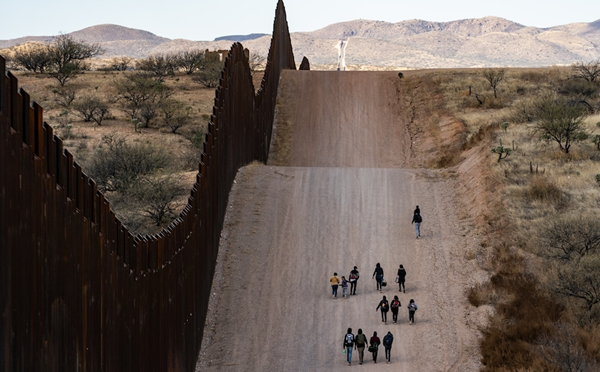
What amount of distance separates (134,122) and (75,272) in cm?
4414

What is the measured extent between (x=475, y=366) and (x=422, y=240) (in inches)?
346

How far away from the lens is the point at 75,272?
A: 1306cm

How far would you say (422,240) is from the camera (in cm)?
3138

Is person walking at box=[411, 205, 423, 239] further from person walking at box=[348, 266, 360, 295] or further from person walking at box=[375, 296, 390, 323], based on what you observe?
person walking at box=[375, 296, 390, 323]

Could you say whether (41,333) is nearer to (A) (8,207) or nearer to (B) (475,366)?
(A) (8,207)

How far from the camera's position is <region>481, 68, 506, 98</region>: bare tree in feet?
187

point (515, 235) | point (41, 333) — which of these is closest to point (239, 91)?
point (515, 235)

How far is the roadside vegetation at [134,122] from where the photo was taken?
3484 cm

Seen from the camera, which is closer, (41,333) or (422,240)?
(41,333)

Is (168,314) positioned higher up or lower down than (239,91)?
lower down

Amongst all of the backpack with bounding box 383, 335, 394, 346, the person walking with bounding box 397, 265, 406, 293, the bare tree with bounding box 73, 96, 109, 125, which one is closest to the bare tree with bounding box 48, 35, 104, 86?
the bare tree with bounding box 73, 96, 109, 125

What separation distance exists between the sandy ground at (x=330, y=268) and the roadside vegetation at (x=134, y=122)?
333cm

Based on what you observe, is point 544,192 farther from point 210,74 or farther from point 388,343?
point 210,74

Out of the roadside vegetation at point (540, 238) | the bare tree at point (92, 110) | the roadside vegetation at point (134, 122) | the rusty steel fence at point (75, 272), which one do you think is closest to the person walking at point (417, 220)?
the roadside vegetation at point (540, 238)
